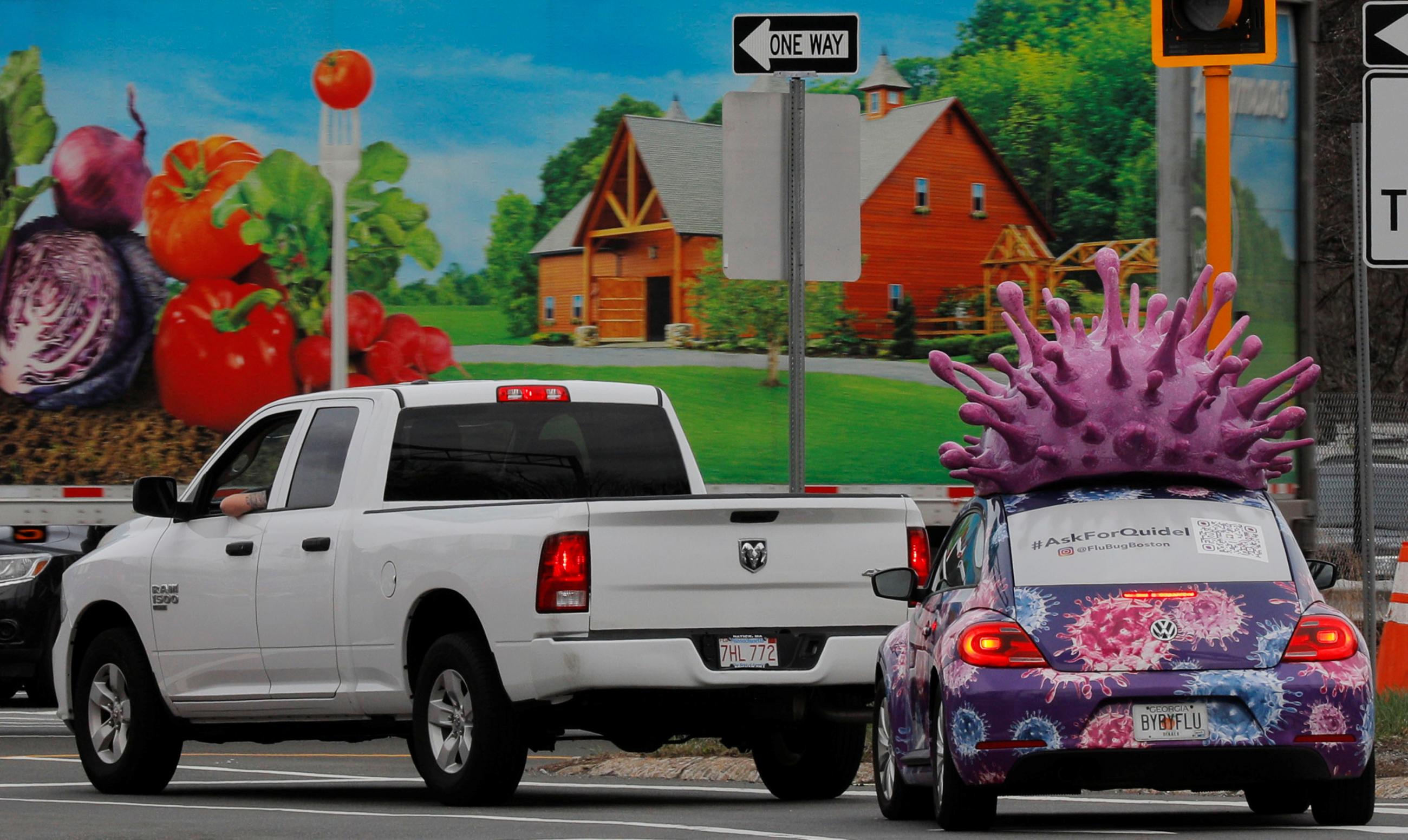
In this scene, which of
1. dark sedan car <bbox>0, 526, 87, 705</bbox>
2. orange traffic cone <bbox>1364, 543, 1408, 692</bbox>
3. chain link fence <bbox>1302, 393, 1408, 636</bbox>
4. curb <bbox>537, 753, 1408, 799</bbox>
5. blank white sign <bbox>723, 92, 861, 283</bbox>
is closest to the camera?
blank white sign <bbox>723, 92, 861, 283</bbox>

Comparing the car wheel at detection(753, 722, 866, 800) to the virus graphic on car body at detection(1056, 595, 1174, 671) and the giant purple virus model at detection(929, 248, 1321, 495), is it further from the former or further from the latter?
the virus graphic on car body at detection(1056, 595, 1174, 671)

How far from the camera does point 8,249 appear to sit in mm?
16547

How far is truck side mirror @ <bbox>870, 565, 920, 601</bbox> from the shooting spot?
1026 cm

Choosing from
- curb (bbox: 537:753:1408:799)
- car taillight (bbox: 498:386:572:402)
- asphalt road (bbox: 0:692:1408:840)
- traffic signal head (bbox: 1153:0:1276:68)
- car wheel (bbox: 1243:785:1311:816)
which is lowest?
curb (bbox: 537:753:1408:799)

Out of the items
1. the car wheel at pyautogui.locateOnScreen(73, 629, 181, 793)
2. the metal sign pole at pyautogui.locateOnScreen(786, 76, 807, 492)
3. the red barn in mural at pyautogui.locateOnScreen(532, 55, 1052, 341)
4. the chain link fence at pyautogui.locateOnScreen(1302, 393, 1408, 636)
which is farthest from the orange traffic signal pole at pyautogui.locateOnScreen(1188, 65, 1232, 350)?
the chain link fence at pyautogui.locateOnScreen(1302, 393, 1408, 636)

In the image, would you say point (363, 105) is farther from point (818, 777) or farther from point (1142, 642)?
point (1142, 642)

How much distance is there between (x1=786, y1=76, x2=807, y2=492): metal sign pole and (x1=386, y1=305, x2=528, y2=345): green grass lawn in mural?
3992 mm

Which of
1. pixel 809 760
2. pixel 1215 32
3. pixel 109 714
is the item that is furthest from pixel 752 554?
pixel 109 714

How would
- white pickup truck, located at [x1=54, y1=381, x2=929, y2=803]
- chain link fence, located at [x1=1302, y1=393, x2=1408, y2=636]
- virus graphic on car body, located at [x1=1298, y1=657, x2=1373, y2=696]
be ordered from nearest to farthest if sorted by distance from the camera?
1. virus graphic on car body, located at [x1=1298, y1=657, x2=1373, y2=696]
2. white pickup truck, located at [x1=54, y1=381, x2=929, y2=803]
3. chain link fence, located at [x1=1302, y1=393, x2=1408, y2=636]

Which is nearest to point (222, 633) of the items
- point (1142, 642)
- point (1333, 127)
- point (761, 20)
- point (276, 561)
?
point (276, 561)

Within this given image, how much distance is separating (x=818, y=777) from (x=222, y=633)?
9.35 ft

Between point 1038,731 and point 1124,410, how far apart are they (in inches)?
56.2

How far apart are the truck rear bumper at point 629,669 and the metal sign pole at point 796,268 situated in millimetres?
1780

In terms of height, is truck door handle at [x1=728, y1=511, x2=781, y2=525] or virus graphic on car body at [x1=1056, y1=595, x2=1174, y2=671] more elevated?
truck door handle at [x1=728, y1=511, x2=781, y2=525]
